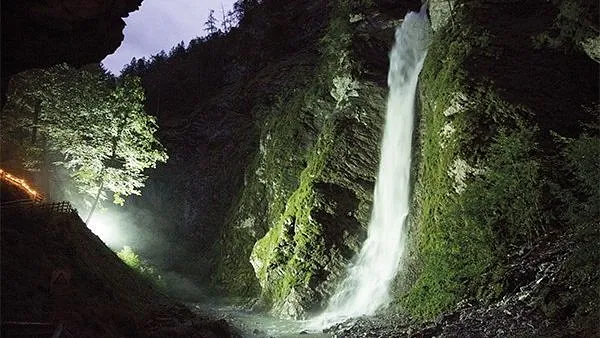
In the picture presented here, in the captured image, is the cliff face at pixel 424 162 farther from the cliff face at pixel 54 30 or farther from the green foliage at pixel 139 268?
the cliff face at pixel 54 30

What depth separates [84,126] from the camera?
2570 cm

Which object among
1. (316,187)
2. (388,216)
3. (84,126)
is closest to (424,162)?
(388,216)

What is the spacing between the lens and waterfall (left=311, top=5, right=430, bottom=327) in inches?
813

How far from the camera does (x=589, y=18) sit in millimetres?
17469

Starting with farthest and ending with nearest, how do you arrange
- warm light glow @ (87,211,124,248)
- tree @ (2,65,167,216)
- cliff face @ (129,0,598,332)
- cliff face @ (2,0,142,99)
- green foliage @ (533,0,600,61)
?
1. warm light glow @ (87,211,124,248)
2. tree @ (2,65,167,216)
3. green foliage @ (533,0,600,61)
4. cliff face @ (129,0,598,332)
5. cliff face @ (2,0,142,99)

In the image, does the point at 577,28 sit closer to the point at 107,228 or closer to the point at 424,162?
the point at 424,162

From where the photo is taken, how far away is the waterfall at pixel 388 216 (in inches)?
813

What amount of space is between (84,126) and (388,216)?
1768 cm

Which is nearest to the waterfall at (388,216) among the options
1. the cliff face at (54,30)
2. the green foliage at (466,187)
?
the green foliage at (466,187)

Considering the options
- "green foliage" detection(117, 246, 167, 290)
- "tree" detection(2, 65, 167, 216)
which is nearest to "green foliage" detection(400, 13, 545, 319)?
"green foliage" detection(117, 246, 167, 290)

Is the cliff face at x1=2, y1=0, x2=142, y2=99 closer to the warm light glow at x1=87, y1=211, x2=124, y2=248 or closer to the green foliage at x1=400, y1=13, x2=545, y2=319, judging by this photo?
the green foliage at x1=400, y1=13, x2=545, y2=319

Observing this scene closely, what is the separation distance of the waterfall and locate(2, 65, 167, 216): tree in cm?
1384

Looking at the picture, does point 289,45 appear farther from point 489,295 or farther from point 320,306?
point 489,295

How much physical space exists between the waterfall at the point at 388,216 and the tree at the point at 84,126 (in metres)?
13.8
